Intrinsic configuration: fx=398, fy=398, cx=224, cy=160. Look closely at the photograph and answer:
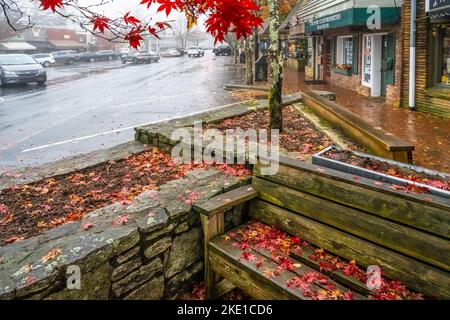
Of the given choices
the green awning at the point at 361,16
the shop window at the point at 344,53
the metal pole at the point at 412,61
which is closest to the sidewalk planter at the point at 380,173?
the metal pole at the point at 412,61

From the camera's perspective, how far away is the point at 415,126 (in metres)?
8.45

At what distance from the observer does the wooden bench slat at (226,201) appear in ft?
13.5

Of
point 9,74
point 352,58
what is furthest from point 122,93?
point 352,58

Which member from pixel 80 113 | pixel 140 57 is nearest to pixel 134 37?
pixel 80 113

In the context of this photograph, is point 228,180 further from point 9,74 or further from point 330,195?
point 9,74

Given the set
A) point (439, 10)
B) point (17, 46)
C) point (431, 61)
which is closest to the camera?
point (439, 10)

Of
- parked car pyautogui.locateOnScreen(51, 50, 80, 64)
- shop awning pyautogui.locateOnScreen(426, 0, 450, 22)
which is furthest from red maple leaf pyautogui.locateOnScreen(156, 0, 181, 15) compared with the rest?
parked car pyautogui.locateOnScreen(51, 50, 80, 64)

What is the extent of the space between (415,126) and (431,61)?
259cm

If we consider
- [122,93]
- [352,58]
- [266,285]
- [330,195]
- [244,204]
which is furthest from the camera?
[122,93]

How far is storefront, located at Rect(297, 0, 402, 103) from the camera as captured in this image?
11.4m

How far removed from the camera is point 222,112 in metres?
8.16

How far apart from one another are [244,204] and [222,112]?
150 inches

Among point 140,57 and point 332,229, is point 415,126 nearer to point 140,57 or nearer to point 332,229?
point 332,229

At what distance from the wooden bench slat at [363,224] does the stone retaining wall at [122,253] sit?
1.98 ft
